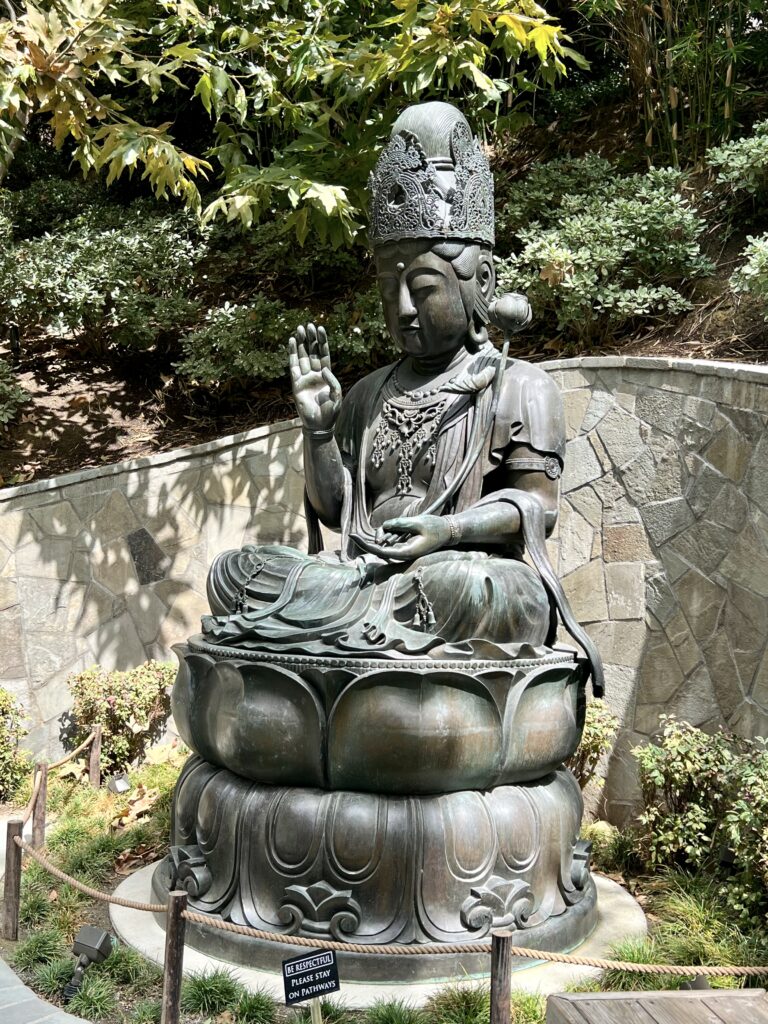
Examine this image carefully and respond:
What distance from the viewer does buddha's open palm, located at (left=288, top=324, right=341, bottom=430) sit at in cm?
520

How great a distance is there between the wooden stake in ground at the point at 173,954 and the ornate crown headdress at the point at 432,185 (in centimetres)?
304

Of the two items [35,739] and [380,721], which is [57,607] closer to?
[35,739]

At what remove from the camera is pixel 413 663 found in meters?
4.21

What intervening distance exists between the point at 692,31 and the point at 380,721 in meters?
6.58

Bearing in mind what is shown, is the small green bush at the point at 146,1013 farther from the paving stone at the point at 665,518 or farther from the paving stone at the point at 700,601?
the paving stone at the point at 665,518

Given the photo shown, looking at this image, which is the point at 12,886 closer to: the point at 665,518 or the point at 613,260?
the point at 665,518

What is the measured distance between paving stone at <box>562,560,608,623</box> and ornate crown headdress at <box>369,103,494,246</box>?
7.62 ft

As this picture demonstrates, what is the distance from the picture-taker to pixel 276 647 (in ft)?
14.4

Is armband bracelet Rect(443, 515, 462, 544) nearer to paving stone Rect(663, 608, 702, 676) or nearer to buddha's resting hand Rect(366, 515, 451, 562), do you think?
buddha's resting hand Rect(366, 515, 451, 562)

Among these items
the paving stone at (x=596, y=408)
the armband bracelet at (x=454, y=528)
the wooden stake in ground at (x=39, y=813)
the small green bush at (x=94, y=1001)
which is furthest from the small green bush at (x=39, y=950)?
the paving stone at (x=596, y=408)

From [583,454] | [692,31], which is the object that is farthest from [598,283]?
[692,31]

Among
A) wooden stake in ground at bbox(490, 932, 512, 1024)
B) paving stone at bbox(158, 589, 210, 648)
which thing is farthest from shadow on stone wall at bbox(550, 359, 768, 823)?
wooden stake in ground at bbox(490, 932, 512, 1024)

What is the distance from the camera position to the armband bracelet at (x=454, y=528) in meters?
4.66

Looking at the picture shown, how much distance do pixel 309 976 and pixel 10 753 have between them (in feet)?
14.1
